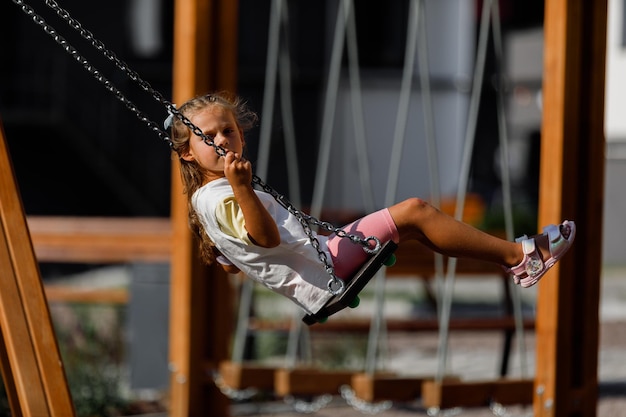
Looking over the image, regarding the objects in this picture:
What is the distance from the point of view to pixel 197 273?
6.25m

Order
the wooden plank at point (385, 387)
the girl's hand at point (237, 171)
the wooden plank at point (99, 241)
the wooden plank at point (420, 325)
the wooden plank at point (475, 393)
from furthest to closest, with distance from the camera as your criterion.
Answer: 1. the wooden plank at point (99, 241)
2. the wooden plank at point (420, 325)
3. the wooden plank at point (385, 387)
4. the wooden plank at point (475, 393)
5. the girl's hand at point (237, 171)

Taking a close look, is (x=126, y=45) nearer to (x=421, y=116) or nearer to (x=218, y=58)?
(x=421, y=116)

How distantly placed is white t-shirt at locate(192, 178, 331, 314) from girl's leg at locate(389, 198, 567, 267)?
28 cm

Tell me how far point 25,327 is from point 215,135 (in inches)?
35.3

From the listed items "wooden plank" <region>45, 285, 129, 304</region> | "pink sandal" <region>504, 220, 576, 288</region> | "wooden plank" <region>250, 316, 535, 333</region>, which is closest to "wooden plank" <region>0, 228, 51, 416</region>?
"pink sandal" <region>504, 220, 576, 288</region>

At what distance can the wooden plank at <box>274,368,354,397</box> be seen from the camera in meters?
5.86

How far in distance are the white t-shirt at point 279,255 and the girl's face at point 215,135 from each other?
0.07 metres

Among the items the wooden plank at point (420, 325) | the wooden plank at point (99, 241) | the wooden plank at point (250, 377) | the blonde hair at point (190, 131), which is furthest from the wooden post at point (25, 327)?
the wooden plank at point (99, 241)

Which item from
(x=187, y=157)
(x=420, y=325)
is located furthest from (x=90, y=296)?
(x=187, y=157)

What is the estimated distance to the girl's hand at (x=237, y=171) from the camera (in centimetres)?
366

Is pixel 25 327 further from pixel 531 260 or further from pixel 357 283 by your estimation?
pixel 531 260

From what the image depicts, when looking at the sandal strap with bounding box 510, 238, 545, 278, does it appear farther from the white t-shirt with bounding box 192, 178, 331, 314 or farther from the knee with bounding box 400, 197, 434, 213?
the white t-shirt with bounding box 192, 178, 331, 314

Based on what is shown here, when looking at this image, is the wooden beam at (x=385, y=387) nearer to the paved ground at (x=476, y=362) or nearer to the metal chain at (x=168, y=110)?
the paved ground at (x=476, y=362)

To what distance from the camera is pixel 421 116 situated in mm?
21641
